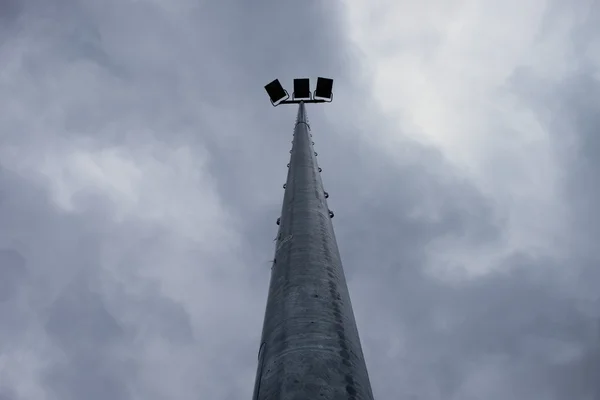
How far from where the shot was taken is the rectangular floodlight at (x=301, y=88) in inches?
1038

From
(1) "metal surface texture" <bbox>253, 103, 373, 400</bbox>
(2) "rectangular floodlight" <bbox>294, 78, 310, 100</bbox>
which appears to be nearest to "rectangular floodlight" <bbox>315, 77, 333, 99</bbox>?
(2) "rectangular floodlight" <bbox>294, 78, 310, 100</bbox>

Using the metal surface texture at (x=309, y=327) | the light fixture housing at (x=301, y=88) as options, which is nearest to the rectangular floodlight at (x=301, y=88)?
the light fixture housing at (x=301, y=88)

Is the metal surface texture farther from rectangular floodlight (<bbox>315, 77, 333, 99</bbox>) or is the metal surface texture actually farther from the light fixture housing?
rectangular floodlight (<bbox>315, 77, 333, 99</bbox>)

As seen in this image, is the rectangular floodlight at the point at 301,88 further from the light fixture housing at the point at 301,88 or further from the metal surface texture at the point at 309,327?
the metal surface texture at the point at 309,327

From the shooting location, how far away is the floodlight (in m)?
26.5

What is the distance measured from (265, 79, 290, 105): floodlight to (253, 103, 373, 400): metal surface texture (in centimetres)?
1761

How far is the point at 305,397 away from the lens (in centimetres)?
521

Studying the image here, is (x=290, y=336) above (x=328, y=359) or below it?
above

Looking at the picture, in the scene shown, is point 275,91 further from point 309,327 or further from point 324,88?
point 309,327

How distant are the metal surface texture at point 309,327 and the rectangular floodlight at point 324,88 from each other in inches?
715

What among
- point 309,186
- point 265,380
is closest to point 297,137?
point 309,186

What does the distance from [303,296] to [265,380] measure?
153cm

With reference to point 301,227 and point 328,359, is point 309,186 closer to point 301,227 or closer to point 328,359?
point 301,227

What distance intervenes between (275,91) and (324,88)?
2796 mm
